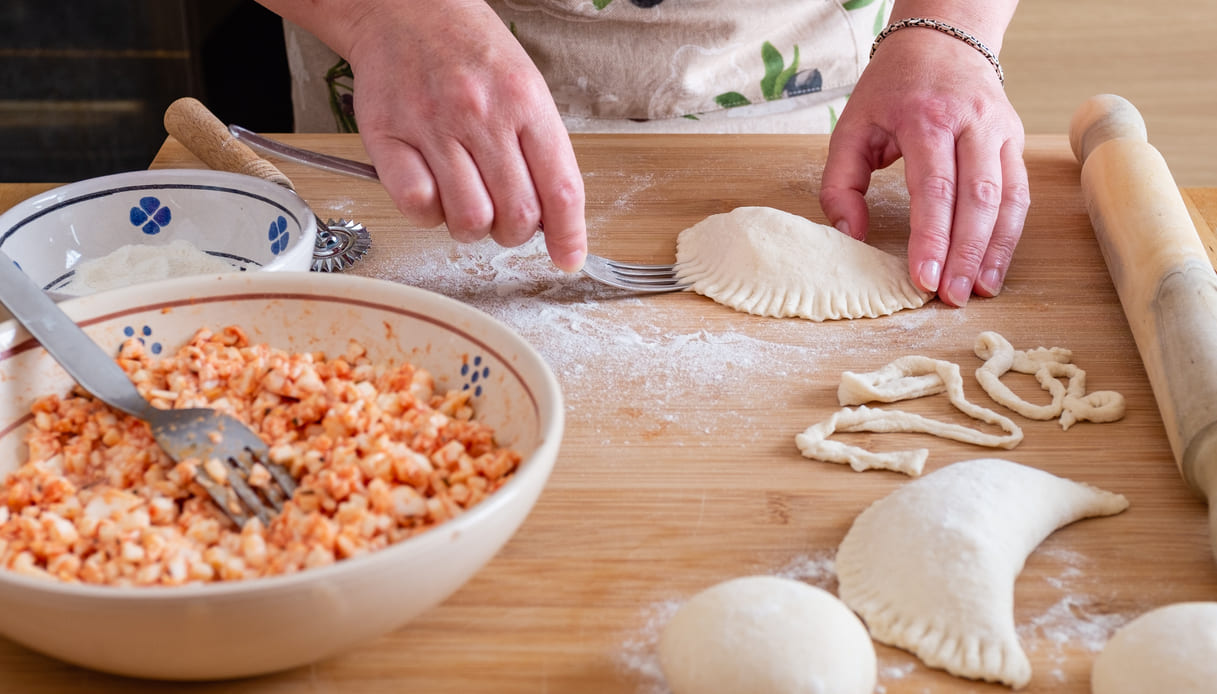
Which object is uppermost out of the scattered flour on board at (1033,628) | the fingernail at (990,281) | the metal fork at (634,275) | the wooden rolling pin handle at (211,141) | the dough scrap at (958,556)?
the wooden rolling pin handle at (211,141)

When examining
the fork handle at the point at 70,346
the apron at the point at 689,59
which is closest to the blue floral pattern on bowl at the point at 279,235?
the fork handle at the point at 70,346

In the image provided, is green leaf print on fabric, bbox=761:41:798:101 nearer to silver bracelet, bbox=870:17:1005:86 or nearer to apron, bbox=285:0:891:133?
apron, bbox=285:0:891:133

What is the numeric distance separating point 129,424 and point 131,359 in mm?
80

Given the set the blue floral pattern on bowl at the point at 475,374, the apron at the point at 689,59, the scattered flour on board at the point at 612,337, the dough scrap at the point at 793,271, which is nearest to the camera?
the blue floral pattern on bowl at the point at 475,374

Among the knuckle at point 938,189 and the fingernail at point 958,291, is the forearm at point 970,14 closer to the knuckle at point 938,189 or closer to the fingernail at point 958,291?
the knuckle at point 938,189

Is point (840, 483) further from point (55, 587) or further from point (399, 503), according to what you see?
point (55, 587)

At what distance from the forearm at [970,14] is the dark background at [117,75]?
6.82 ft

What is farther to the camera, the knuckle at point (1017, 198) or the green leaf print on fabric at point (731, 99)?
the green leaf print on fabric at point (731, 99)

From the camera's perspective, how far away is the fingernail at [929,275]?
4.07 feet

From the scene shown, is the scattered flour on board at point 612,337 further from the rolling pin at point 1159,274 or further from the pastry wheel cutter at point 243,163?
the rolling pin at point 1159,274

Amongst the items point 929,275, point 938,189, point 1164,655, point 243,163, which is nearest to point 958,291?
point 929,275

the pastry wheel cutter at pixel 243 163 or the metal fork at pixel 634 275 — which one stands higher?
the pastry wheel cutter at pixel 243 163

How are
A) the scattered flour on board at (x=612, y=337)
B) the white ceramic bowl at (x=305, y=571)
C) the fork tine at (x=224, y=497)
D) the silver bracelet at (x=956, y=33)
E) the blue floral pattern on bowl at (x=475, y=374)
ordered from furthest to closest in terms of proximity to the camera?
1. the silver bracelet at (x=956, y=33)
2. the scattered flour on board at (x=612, y=337)
3. the blue floral pattern on bowl at (x=475, y=374)
4. the fork tine at (x=224, y=497)
5. the white ceramic bowl at (x=305, y=571)

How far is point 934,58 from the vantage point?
140cm
